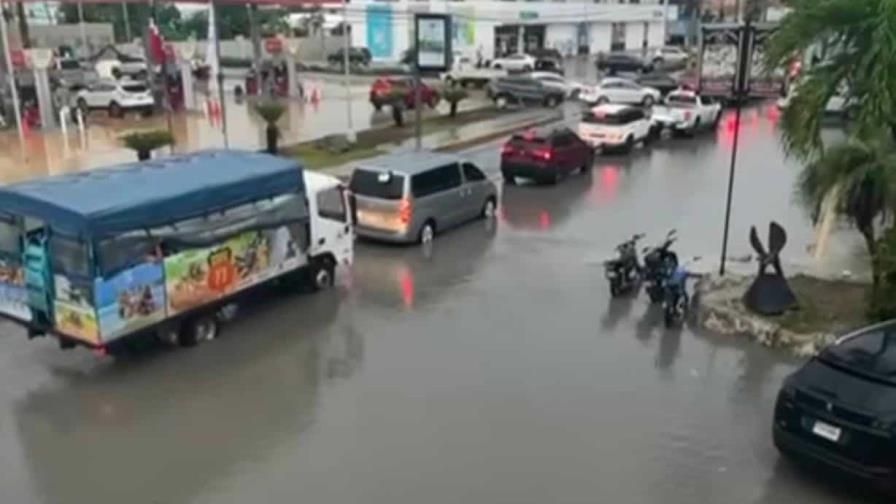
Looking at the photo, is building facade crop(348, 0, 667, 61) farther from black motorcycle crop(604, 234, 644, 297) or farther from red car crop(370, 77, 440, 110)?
black motorcycle crop(604, 234, 644, 297)

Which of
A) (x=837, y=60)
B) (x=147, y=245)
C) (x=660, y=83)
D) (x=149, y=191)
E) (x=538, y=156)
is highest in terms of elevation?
(x=837, y=60)

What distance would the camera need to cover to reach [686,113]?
1218 inches

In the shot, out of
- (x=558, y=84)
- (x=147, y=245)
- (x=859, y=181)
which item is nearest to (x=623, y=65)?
(x=558, y=84)

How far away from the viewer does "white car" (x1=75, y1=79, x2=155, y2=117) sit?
111 ft

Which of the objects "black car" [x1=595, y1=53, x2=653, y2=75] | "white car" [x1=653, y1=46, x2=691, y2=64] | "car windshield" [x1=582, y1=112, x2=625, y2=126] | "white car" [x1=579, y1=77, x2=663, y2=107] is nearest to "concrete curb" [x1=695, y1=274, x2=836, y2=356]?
"car windshield" [x1=582, y1=112, x2=625, y2=126]

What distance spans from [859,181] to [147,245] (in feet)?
29.6

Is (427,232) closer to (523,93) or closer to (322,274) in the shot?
(322,274)

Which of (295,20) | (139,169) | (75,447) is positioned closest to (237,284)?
(139,169)

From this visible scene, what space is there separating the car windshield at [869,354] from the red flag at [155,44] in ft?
87.0

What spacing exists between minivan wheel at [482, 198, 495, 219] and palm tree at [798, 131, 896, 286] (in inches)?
321

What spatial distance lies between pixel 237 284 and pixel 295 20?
69.2 m

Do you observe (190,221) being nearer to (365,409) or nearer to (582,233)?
(365,409)

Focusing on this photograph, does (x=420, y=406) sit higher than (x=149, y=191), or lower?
lower

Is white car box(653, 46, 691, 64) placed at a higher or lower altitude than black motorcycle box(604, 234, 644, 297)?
higher
